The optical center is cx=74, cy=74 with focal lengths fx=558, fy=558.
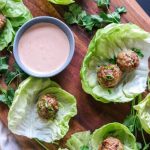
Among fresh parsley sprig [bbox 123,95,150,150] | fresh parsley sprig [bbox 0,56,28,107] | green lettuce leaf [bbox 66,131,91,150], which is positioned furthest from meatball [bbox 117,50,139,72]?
fresh parsley sprig [bbox 0,56,28,107]

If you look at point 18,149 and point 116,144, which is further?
point 18,149

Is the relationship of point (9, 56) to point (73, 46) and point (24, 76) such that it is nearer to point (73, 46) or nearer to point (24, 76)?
point (24, 76)

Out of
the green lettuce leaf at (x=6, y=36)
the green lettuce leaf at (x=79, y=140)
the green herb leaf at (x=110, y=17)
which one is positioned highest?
the green herb leaf at (x=110, y=17)

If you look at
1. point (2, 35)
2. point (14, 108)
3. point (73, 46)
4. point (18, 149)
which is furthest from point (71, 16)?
point (18, 149)

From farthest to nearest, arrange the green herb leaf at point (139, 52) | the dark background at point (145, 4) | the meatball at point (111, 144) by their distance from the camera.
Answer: the dark background at point (145, 4) → the green herb leaf at point (139, 52) → the meatball at point (111, 144)

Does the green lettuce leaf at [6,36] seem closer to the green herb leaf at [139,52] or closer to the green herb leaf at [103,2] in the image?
the green herb leaf at [103,2]

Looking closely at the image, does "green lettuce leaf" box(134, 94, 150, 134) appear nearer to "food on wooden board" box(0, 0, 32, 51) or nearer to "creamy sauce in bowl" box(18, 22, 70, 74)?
"creamy sauce in bowl" box(18, 22, 70, 74)

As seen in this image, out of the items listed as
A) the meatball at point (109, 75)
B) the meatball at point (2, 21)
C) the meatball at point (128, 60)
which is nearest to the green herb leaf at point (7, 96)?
the meatball at point (2, 21)
